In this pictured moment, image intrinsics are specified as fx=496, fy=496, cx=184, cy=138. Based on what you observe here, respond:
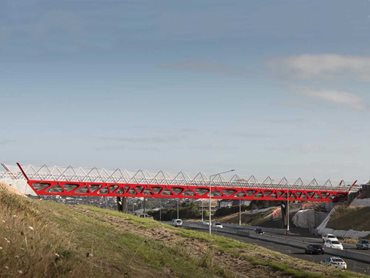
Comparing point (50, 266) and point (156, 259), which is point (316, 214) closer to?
point (156, 259)

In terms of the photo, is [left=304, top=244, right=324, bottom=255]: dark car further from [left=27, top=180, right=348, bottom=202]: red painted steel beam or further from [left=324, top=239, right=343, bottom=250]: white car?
[left=27, top=180, right=348, bottom=202]: red painted steel beam

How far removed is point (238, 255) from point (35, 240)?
25595mm

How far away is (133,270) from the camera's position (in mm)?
13602

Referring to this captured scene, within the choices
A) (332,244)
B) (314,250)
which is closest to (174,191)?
Result: (332,244)

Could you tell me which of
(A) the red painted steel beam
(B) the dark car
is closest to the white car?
(B) the dark car

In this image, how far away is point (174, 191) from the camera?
120750 millimetres

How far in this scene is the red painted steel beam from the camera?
107 m

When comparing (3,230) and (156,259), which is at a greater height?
(3,230)

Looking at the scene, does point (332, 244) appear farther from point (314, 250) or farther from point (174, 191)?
point (174, 191)

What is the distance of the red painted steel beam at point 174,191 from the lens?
10688 centimetres

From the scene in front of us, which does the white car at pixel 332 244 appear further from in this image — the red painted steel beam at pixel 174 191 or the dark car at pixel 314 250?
the red painted steel beam at pixel 174 191

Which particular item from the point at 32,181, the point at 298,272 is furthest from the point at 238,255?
the point at 32,181

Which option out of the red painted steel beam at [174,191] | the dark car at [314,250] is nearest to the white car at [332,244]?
the dark car at [314,250]

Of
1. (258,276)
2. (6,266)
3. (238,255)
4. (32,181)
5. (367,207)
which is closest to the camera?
(6,266)
